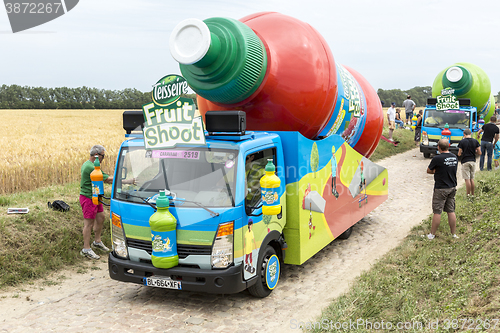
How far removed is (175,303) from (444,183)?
517 cm

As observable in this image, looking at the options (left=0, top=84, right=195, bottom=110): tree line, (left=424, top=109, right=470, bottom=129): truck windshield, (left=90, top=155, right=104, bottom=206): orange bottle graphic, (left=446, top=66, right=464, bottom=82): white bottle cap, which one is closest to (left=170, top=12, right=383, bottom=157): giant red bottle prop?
(left=90, top=155, right=104, bottom=206): orange bottle graphic

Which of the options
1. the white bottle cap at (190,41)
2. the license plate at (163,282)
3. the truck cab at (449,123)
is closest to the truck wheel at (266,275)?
the license plate at (163,282)

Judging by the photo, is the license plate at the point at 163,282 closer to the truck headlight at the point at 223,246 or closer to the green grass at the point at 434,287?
the truck headlight at the point at 223,246

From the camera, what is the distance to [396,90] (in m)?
62.4

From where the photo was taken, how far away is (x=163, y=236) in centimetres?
522

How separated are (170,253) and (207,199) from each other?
0.80 m

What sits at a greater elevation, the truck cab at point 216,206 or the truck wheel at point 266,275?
the truck cab at point 216,206

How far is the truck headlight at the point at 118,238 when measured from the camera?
5.70 meters

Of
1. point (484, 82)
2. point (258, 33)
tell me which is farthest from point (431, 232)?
point (484, 82)

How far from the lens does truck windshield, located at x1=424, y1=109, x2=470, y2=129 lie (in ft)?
57.5

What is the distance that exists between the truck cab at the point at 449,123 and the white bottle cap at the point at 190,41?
47.4ft

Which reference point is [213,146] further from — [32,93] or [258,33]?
[32,93]

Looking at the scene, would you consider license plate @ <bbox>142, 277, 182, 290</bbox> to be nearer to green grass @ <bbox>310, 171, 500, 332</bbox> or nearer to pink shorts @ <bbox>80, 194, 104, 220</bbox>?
green grass @ <bbox>310, 171, 500, 332</bbox>

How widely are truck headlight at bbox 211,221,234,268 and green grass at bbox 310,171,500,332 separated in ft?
4.37
